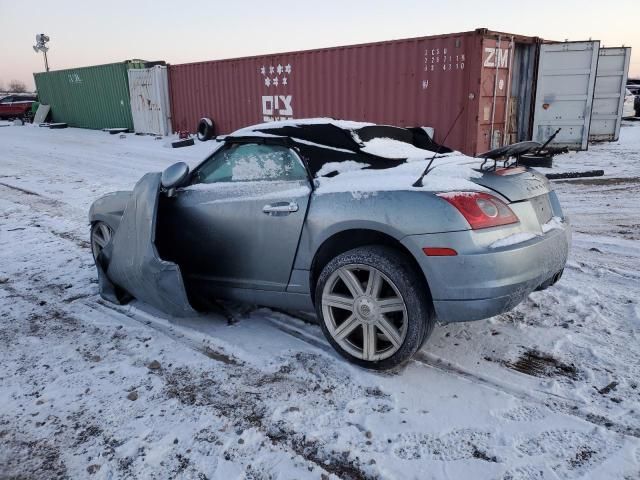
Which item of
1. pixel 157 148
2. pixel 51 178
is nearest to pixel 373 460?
pixel 51 178

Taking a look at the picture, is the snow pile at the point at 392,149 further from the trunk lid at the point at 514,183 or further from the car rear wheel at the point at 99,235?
the car rear wheel at the point at 99,235

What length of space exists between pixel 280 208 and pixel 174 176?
939mm

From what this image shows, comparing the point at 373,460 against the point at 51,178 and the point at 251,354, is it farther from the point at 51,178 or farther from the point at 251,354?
the point at 51,178

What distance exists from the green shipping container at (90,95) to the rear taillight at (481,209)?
20874 mm

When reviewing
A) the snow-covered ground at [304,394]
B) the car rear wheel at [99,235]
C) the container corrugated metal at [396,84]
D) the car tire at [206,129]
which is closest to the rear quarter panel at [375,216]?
the snow-covered ground at [304,394]

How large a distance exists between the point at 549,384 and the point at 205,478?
6.18 feet

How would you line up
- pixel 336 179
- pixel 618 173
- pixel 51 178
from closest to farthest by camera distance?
1. pixel 336 179
2. pixel 618 173
3. pixel 51 178

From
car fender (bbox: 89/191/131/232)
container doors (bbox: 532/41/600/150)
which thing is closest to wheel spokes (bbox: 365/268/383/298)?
car fender (bbox: 89/191/131/232)

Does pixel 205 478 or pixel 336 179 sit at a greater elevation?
pixel 336 179

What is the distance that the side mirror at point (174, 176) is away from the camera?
3.63 meters

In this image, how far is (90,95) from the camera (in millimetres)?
23891

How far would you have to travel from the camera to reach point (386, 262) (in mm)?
2799

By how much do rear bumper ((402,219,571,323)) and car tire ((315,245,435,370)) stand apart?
12 cm

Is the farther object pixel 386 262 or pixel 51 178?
pixel 51 178
